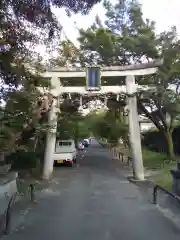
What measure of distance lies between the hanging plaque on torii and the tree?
376cm

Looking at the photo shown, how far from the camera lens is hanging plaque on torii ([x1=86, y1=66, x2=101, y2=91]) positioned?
55.4 ft

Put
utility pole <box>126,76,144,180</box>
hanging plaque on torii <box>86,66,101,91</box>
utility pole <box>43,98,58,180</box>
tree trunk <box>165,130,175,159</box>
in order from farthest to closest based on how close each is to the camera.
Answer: tree trunk <box>165,130,175,159</box> < utility pole <box>126,76,144,180</box> < utility pole <box>43,98,58,180</box> < hanging plaque on torii <box>86,66,101,91</box>

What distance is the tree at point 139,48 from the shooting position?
66.2 feet

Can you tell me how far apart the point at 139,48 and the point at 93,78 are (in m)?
6.30

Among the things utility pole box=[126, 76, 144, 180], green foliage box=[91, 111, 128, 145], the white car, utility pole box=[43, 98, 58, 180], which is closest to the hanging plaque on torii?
utility pole box=[126, 76, 144, 180]

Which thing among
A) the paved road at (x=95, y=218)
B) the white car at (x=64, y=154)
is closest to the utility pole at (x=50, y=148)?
the paved road at (x=95, y=218)

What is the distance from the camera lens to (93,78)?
1698 cm

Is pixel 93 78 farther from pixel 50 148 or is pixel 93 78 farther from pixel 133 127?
pixel 50 148

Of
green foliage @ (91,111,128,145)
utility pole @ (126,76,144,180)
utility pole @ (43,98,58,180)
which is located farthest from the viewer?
green foliage @ (91,111,128,145)

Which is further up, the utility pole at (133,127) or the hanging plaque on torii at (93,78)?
the hanging plaque on torii at (93,78)

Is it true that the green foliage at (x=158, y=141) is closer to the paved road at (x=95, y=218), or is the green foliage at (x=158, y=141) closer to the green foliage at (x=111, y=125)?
the green foliage at (x=111, y=125)

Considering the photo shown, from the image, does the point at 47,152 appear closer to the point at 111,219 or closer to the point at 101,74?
the point at 101,74

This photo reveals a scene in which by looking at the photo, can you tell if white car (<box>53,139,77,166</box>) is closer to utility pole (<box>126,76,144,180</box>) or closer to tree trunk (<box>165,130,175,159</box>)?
tree trunk (<box>165,130,175,159</box>)

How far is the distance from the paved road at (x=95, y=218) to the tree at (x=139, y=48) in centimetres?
894
